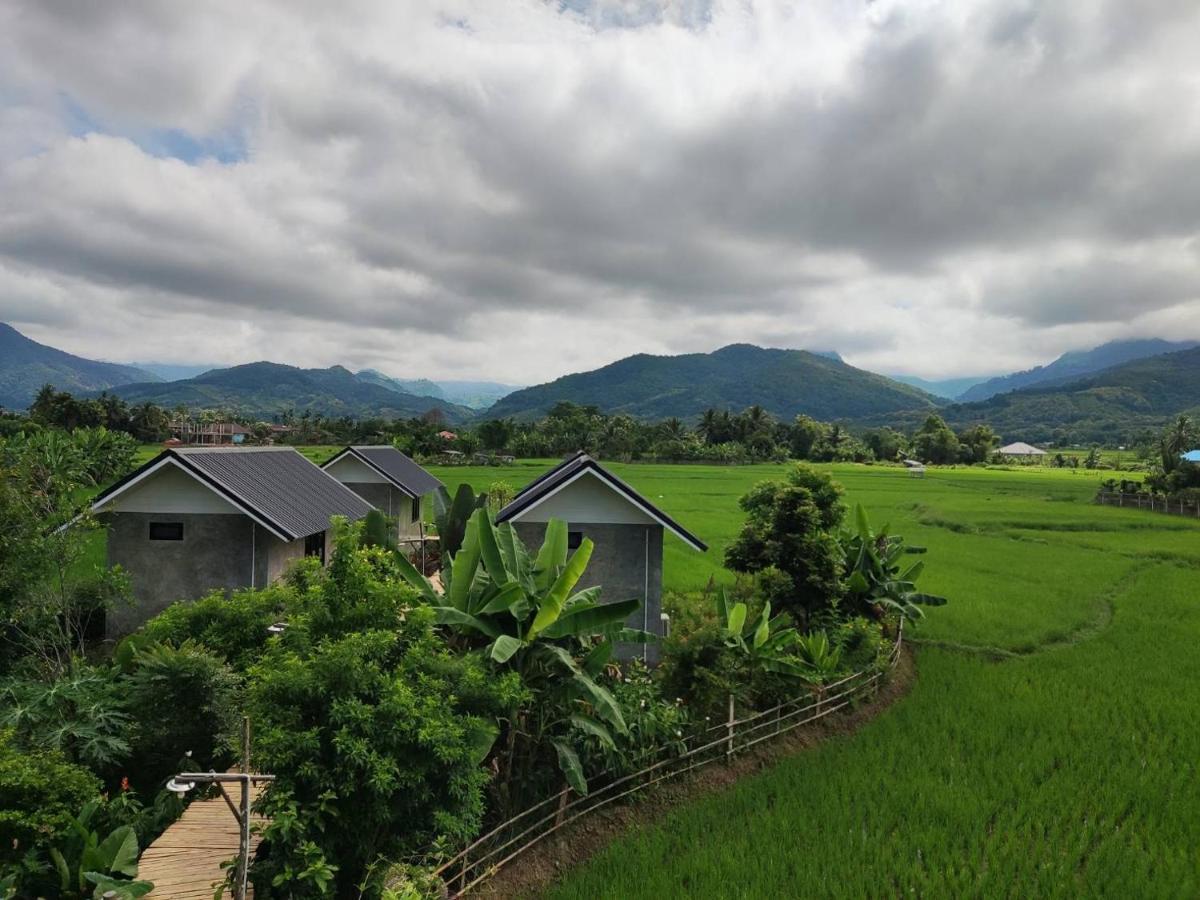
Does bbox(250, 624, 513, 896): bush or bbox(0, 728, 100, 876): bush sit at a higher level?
bbox(250, 624, 513, 896): bush

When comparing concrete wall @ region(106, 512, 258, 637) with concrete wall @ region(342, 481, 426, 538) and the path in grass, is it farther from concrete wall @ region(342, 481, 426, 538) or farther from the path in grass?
the path in grass

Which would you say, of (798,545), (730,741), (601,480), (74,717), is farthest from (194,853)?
(798,545)

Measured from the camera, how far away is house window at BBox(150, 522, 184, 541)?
1375cm

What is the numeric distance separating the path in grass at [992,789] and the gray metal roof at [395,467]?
51.9 ft

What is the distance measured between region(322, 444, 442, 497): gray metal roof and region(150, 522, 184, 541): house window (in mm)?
9007

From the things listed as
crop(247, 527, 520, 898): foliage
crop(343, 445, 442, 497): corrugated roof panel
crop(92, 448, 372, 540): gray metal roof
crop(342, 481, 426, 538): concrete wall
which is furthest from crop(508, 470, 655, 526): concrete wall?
crop(342, 481, 426, 538): concrete wall

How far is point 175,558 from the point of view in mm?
13766

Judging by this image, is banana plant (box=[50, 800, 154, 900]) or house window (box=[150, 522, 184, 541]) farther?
house window (box=[150, 522, 184, 541])

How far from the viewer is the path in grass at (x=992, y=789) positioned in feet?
24.9

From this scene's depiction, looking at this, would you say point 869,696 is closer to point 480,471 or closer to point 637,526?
point 637,526

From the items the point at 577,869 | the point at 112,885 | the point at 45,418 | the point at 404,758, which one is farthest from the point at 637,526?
the point at 45,418

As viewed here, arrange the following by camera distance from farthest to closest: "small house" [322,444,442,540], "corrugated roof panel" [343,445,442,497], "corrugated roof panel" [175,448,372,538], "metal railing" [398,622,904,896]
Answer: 1. "corrugated roof panel" [343,445,442,497]
2. "small house" [322,444,442,540]
3. "corrugated roof panel" [175,448,372,538]
4. "metal railing" [398,622,904,896]

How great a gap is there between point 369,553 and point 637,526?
6628 millimetres

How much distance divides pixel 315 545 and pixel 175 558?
347 cm
